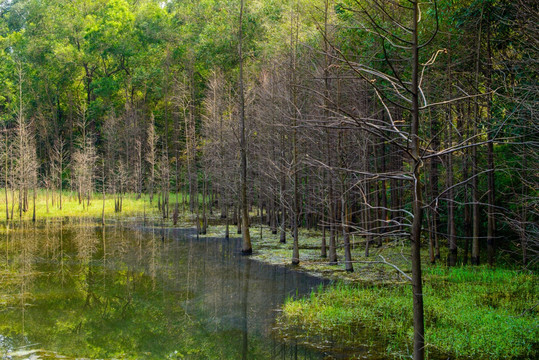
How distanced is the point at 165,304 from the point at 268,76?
1940 cm

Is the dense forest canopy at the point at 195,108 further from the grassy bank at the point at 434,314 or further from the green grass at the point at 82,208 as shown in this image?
the grassy bank at the point at 434,314

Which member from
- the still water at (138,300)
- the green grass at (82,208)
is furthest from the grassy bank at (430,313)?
the green grass at (82,208)

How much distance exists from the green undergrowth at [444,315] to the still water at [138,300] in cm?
129

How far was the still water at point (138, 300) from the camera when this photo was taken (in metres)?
11.6

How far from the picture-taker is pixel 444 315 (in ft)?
41.6

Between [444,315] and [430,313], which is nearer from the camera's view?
[444,315]

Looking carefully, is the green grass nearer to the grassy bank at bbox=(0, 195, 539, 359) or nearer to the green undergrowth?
the grassy bank at bbox=(0, 195, 539, 359)

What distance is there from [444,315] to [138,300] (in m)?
9.93

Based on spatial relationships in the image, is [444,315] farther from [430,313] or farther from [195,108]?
[195,108]

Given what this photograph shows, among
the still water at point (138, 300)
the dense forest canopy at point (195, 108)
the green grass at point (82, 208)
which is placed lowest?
the still water at point (138, 300)

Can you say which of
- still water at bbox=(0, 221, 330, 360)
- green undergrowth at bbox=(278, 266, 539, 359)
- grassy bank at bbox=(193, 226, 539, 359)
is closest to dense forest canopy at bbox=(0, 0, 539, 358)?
grassy bank at bbox=(193, 226, 539, 359)

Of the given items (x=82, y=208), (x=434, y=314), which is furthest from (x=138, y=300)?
(x=82, y=208)

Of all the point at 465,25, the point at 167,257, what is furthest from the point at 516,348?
the point at 167,257

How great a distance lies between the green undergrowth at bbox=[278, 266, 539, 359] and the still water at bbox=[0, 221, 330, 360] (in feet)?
4.24
